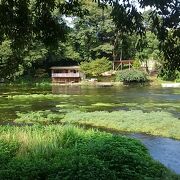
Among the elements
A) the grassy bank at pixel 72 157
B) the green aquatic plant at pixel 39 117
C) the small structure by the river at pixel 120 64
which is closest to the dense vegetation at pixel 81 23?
the grassy bank at pixel 72 157

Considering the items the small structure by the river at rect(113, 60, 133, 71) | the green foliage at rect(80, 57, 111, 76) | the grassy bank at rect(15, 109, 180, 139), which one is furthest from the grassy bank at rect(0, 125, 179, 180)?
the small structure by the river at rect(113, 60, 133, 71)

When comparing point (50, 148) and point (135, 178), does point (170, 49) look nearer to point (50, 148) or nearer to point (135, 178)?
point (135, 178)

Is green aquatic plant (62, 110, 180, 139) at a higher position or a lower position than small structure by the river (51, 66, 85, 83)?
lower

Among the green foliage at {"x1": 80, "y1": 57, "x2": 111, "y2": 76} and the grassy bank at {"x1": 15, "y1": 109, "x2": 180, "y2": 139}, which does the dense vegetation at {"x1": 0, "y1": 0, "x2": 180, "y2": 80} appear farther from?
the green foliage at {"x1": 80, "y1": 57, "x2": 111, "y2": 76}

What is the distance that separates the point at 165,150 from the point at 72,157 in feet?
19.4

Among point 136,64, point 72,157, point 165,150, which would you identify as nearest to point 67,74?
point 136,64

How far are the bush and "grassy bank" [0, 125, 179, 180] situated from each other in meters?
40.5

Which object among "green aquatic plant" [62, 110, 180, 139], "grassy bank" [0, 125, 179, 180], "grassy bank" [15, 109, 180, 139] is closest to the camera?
"grassy bank" [0, 125, 179, 180]

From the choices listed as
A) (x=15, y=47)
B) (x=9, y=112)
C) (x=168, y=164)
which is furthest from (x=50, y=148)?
(x=9, y=112)

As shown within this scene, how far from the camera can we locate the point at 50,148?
12.3 meters

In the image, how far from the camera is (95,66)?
5869cm

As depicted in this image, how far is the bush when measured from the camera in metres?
54.9

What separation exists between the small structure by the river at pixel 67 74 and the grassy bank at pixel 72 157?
44519 millimetres

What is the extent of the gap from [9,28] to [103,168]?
477 cm
